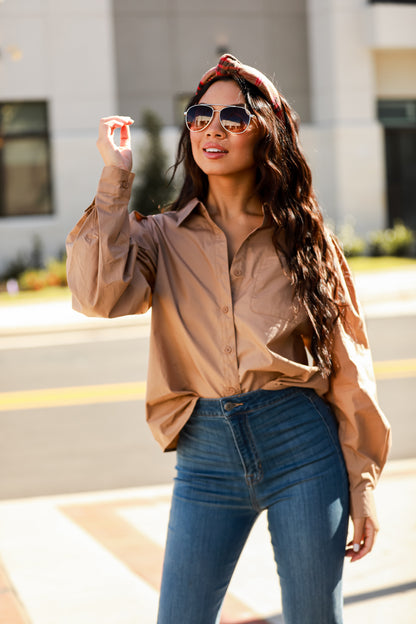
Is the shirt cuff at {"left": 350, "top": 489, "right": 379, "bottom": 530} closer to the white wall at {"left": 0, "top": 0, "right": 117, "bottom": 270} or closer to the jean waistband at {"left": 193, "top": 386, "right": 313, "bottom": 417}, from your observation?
the jean waistband at {"left": 193, "top": 386, "right": 313, "bottom": 417}

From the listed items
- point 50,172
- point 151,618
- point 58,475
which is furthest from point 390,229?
point 151,618

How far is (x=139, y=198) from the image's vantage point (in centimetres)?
1895

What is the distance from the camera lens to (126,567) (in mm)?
4359

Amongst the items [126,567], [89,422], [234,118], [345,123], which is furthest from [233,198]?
[345,123]

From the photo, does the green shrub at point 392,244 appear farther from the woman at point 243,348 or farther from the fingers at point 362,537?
the fingers at point 362,537

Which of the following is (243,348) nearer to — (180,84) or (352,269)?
(352,269)

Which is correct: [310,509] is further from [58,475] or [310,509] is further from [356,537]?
[58,475]

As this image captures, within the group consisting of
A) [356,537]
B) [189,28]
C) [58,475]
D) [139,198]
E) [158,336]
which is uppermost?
[189,28]

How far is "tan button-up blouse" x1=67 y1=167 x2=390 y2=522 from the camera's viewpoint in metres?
2.39

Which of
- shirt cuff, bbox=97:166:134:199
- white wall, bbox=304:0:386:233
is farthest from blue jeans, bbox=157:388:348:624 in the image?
white wall, bbox=304:0:386:233

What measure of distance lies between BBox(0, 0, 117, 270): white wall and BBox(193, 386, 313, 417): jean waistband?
17888 millimetres

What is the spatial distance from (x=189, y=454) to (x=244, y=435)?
0.17 meters

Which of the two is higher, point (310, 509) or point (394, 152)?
point (394, 152)

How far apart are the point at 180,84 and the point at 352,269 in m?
6.34
